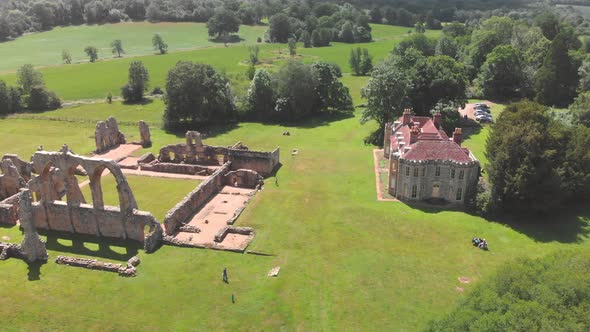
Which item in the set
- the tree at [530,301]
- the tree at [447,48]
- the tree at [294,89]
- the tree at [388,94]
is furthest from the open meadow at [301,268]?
the tree at [447,48]

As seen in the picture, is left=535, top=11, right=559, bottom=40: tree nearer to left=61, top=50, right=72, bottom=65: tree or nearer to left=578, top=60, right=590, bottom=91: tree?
left=578, top=60, right=590, bottom=91: tree

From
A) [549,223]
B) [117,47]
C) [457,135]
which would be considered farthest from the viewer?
[117,47]

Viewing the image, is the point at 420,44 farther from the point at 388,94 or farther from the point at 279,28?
the point at 279,28

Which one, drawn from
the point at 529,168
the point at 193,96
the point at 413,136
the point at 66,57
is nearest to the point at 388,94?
the point at 413,136

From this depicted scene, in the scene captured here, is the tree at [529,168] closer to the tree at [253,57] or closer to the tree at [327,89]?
the tree at [327,89]

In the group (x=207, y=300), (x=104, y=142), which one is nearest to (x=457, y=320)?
(x=207, y=300)

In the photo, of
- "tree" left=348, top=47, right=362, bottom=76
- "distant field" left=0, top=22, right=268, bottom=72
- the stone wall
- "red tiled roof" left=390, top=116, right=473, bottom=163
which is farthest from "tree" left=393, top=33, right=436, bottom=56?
"red tiled roof" left=390, top=116, right=473, bottom=163

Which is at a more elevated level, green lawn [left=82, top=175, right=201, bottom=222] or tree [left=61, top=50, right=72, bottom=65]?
tree [left=61, top=50, right=72, bottom=65]
